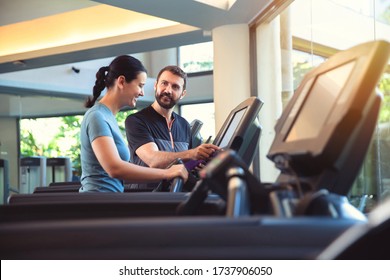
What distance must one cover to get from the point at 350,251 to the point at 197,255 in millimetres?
→ 208

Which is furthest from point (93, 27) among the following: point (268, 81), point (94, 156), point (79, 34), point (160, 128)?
point (94, 156)

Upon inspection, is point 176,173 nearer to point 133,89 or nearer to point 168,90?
point 133,89

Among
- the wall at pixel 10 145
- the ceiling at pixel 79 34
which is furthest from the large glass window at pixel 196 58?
the wall at pixel 10 145

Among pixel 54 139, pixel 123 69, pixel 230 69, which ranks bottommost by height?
pixel 123 69

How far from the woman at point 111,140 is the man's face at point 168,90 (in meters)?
0.73

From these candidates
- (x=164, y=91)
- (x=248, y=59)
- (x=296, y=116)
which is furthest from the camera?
(x=248, y=59)

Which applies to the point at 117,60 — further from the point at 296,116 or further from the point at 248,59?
the point at 248,59

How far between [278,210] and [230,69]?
17.2ft

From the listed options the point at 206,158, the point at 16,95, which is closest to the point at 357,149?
the point at 206,158

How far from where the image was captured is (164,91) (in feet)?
12.2

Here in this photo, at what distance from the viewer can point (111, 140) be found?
96.1 inches

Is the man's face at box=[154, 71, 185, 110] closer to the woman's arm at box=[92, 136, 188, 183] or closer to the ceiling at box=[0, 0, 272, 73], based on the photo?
the woman's arm at box=[92, 136, 188, 183]

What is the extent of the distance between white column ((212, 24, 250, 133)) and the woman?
3.31m

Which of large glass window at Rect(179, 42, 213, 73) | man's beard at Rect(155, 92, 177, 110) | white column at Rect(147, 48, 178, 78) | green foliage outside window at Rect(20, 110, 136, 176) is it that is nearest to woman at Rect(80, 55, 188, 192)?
man's beard at Rect(155, 92, 177, 110)
